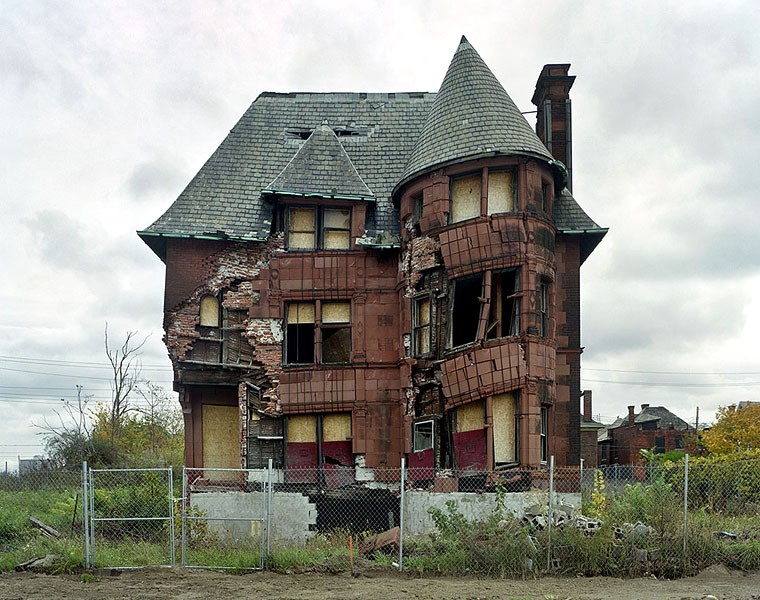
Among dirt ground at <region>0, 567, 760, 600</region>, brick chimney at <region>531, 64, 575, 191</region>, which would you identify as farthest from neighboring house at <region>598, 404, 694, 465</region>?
dirt ground at <region>0, 567, 760, 600</region>

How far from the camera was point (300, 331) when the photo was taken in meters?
21.9

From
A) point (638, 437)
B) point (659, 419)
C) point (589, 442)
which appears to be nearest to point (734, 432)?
point (589, 442)

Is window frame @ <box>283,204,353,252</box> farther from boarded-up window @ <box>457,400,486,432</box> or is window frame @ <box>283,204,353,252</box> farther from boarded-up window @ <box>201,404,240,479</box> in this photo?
boarded-up window @ <box>457,400,486,432</box>

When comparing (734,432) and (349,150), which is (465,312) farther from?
(734,432)

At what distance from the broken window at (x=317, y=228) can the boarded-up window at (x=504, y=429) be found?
260 inches

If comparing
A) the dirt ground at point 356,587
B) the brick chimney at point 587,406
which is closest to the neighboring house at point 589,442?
the brick chimney at point 587,406

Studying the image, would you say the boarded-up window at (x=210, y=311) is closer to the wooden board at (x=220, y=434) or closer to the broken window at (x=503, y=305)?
the wooden board at (x=220, y=434)

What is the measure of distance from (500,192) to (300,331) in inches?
274

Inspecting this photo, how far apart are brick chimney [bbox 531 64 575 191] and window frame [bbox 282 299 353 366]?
7977 millimetres

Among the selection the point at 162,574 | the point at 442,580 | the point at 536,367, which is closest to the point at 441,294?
the point at 536,367

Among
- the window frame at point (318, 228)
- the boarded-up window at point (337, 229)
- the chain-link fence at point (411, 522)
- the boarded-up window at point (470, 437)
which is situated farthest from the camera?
the boarded-up window at point (337, 229)

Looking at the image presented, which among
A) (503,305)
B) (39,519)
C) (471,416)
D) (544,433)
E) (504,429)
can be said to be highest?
(503,305)

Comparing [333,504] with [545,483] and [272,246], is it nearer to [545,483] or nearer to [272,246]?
[545,483]

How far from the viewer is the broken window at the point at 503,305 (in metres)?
19.1
